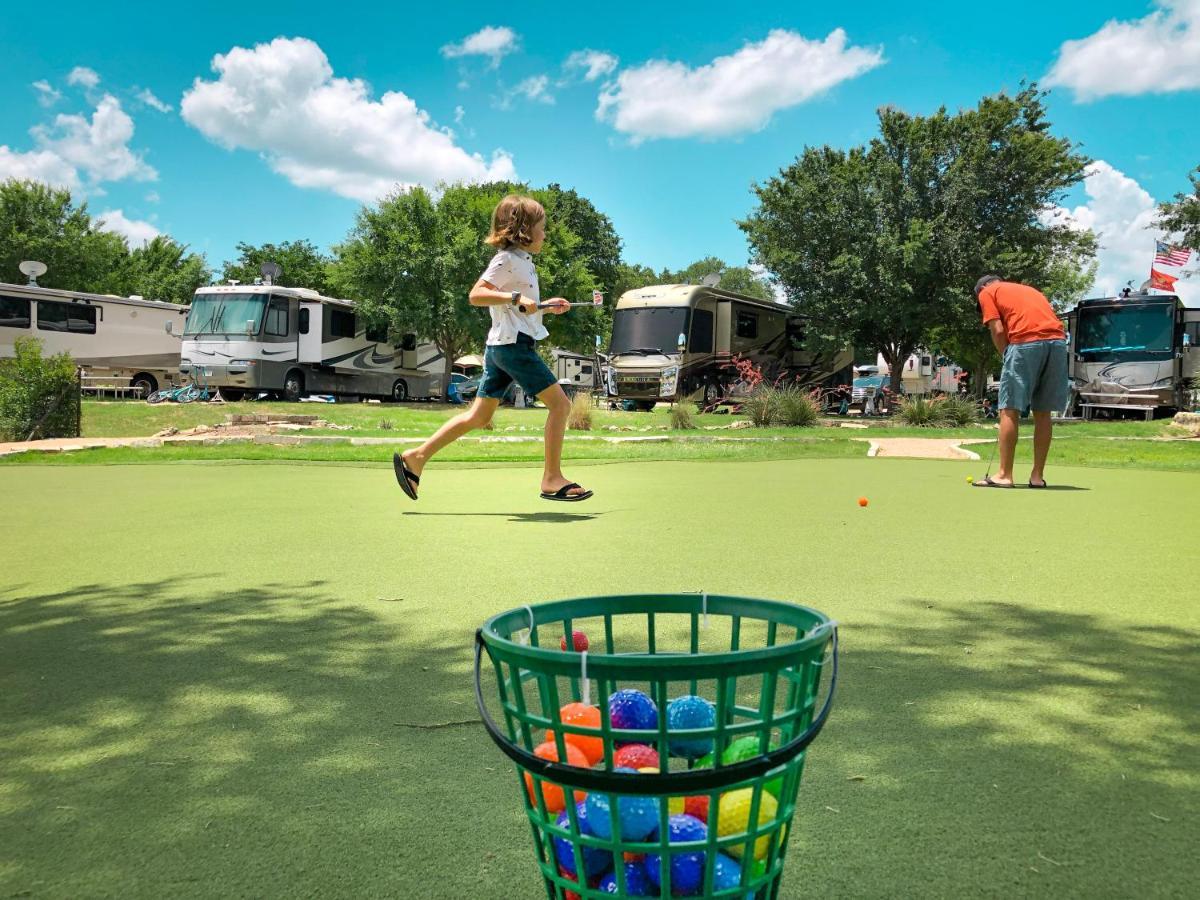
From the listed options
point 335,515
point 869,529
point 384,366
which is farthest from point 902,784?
point 384,366

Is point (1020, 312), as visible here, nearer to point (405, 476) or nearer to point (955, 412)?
point (405, 476)

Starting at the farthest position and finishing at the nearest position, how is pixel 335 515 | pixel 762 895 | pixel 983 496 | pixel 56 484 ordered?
pixel 56 484 → pixel 983 496 → pixel 335 515 → pixel 762 895

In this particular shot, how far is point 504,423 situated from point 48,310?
45.1ft

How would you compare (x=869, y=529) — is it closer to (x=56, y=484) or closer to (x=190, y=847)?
(x=190, y=847)

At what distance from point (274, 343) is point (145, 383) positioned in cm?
653

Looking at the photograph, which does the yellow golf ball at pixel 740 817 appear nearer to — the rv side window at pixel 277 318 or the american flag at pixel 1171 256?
the rv side window at pixel 277 318

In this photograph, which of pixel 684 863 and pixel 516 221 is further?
pixel 516 221

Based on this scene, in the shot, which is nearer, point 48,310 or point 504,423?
point 504,423

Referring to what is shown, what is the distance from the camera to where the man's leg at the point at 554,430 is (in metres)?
6.44

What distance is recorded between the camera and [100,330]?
2728cm

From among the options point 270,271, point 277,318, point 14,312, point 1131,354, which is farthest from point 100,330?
point 1131,354

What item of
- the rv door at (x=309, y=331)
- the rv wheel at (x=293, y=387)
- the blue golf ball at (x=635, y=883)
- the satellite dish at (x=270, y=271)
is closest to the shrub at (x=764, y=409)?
the rv wheel at (x=293, y=387)

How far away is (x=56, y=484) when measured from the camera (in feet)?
27.2

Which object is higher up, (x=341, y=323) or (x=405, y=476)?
(x=341, y=323)
